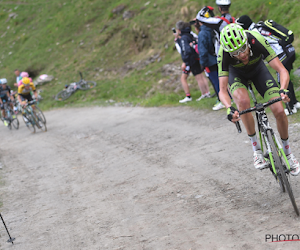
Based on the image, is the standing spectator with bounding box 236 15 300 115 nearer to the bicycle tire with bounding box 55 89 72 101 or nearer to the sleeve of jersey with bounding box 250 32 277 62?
the sleeve of jersey with bounding box 250 32 277 62

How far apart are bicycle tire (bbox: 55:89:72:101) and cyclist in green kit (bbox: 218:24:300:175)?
17482 mm

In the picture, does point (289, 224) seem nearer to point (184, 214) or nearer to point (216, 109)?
point (184, 214)

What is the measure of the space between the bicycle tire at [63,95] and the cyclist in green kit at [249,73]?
17482 mm

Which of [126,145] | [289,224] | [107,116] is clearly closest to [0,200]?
[126,145]

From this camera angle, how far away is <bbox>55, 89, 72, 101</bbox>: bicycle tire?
21.1 meters

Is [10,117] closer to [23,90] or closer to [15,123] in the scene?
[15,123]

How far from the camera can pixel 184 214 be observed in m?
4.49

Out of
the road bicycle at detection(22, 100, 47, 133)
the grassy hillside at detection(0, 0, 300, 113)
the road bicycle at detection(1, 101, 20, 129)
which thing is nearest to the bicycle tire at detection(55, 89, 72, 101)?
the grassy hillside at detection(0, 0, 300, 113)

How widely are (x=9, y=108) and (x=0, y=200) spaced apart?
1127 cm

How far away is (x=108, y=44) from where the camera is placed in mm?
24266

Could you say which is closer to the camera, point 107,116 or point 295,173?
point 295,173

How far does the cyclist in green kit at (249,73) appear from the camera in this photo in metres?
4.22

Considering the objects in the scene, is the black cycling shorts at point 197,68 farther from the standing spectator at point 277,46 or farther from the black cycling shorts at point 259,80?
the black cycling shorts at point 259,80

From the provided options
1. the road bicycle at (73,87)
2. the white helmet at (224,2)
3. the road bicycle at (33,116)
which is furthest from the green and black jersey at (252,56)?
the road bicycle at (73,87)
